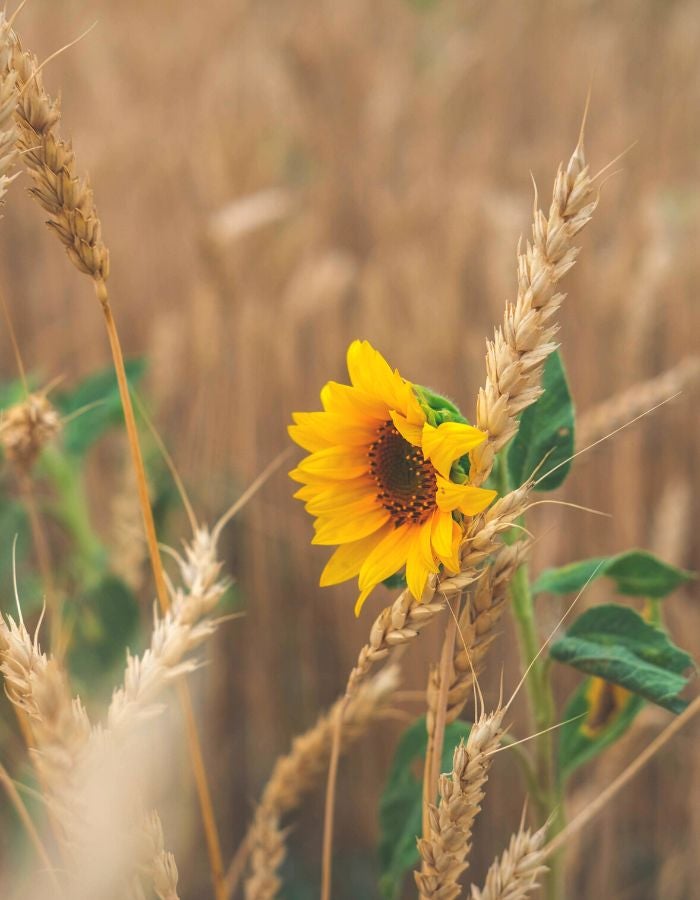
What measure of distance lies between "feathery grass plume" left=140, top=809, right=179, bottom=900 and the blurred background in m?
0.24

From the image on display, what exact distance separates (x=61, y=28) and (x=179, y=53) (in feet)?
1.11

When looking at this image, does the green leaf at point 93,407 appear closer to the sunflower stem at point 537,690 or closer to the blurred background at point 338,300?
the blurred background at point 338,300

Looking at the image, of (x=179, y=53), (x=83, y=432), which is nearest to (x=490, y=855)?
(x=83, y=432)

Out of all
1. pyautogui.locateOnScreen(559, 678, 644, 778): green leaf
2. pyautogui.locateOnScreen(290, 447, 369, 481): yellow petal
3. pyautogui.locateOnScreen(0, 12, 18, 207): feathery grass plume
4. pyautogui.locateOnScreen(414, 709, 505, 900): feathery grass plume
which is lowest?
pyautogui.locateOnScreen(559, 678, 644, 778): green leaf

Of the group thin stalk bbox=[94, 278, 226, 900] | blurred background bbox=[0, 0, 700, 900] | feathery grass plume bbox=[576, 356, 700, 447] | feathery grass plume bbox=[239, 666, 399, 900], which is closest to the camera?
thin stalk bbox=[94, 278, 226, 900]

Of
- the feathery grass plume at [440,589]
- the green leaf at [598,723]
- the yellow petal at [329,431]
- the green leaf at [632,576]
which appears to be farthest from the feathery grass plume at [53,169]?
the green leaf at [598,723]

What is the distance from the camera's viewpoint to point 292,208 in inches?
72.9

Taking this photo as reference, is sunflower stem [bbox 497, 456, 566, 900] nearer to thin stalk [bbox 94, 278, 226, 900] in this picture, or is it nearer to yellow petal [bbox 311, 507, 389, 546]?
yellow petal [bbox 311, 507, 389, 546]

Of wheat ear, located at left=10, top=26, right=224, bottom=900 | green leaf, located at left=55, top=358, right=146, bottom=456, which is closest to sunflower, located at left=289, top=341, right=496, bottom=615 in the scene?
wheat ear, located at left=10, top=26, right=224, bottom=900

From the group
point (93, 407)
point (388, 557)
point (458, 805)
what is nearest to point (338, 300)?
point (93, 407)

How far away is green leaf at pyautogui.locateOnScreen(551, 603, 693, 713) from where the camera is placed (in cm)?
53

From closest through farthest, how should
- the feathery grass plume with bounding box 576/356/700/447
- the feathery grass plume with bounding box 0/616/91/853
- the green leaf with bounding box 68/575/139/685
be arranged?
the feathery grass plume with bounding box 0/616/91/853 < the feathery grass plume with bounding box 576/356/700/447 < the green leaf with bounding box 68/575/139/685

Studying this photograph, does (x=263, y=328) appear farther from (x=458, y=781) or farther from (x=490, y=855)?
(x=458, y=781)

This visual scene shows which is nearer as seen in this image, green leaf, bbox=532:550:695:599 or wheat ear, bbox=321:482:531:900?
wheat ear, bbox=321:482:531:900
